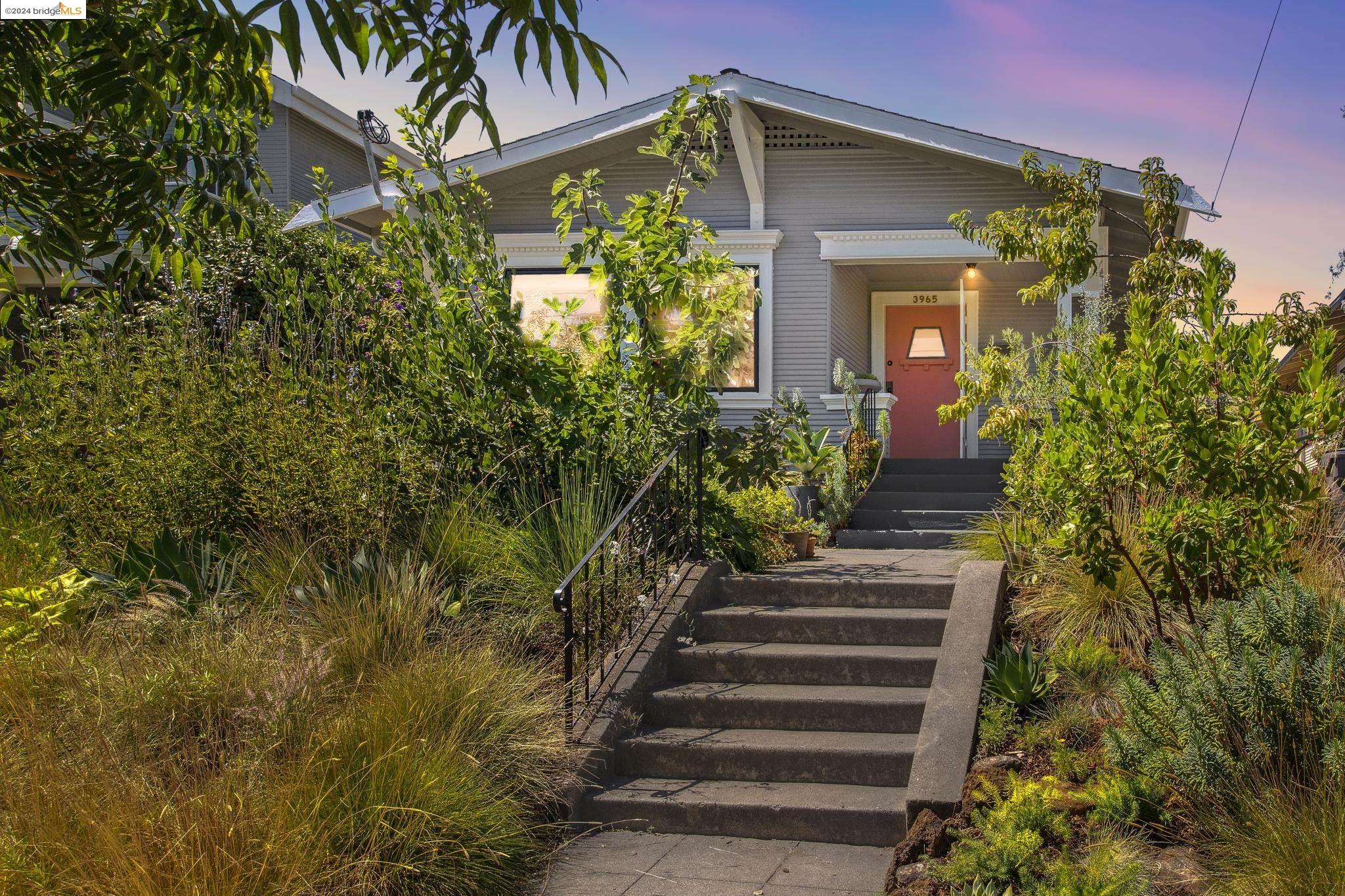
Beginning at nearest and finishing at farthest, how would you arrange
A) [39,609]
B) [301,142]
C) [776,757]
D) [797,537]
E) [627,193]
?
Result: [39,609], [776,757], [797,537], [627,193], [301,142]

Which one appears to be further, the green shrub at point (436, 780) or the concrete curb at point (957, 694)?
the concrete curb at point (957, 694)

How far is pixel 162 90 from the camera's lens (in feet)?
13.1

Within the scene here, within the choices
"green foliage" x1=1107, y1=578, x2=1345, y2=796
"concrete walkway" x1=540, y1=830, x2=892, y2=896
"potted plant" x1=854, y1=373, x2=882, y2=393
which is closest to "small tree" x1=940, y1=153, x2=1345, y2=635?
"green foliage" x1=1107, y1=578, x2=1345, y2=796

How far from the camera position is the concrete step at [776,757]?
5.39 m

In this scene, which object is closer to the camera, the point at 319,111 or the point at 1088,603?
the point at 1088,603

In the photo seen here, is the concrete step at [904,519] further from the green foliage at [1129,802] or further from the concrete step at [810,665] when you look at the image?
the green foliage at [1129,802]

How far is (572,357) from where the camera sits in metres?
7.68

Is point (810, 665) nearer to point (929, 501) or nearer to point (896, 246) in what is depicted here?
point (929, 501)

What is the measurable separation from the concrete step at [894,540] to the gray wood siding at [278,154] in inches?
410

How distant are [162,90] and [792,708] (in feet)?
13.5

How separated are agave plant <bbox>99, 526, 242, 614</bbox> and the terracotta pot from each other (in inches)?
168

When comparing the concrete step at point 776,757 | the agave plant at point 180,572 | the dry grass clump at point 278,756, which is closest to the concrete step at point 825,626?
the concrete step at point 776,757

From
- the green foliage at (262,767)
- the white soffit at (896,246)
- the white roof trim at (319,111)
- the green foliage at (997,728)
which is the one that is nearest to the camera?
the green foliage at (262,767)

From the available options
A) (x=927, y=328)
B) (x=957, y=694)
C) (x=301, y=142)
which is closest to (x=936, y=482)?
(x=927, y=328)
